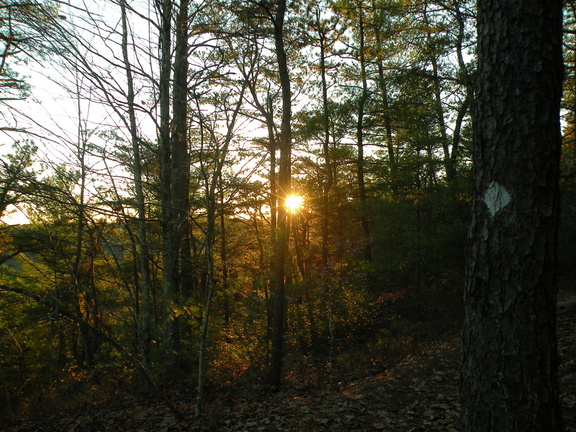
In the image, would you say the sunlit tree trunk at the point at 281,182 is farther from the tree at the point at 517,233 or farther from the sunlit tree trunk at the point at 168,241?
the tree at the point at 517,233

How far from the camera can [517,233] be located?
2.10m

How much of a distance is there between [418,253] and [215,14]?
8.71m

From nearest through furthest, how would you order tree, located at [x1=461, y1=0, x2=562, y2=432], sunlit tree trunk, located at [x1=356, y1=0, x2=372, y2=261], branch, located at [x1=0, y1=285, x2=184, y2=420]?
tree, located at [x1=461, y1=0, x2=562, y2=432] < branch, located at [x1=0, y1=285, x2=184, y2=420] < sunlit tree trunk, located at [x1=356, y1=0, x2=372, y2=261]

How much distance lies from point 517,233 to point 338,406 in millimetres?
4600

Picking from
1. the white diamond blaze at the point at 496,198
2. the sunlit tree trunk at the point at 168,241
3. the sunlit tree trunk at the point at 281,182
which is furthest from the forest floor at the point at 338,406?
the white diamond blaze at the point at 496,198

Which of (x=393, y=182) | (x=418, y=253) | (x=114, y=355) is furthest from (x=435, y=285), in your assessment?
(x=114, y=355)

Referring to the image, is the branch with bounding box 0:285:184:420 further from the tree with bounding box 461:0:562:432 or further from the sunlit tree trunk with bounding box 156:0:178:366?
the tree with bounding box 461:0:562:432

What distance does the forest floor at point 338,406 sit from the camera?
468cm

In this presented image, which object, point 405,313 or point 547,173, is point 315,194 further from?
point 547,173

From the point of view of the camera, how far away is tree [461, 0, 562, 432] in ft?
6.75

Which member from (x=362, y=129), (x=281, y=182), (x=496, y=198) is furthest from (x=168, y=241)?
(x=362, y=129)

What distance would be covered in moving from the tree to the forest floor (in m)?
1.96

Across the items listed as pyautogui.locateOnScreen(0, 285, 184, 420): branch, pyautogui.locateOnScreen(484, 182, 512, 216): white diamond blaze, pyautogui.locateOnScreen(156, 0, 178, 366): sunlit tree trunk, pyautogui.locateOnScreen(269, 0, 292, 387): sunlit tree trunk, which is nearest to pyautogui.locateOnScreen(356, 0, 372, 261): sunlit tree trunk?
pyautogui.locateOnScreen(269, 0, 292, 387): sunlit tree trunk

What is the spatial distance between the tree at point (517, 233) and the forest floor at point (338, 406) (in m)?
1.96
